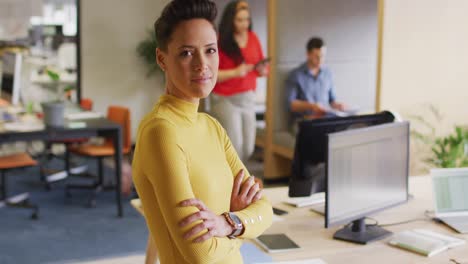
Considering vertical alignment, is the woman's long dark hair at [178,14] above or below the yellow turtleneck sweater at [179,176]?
above

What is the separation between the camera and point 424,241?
7.68 ft

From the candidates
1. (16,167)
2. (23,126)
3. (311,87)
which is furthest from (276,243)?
(311,87)

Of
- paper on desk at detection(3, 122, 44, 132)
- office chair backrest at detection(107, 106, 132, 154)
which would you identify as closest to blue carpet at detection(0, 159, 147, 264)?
office chair backrest at detection(107, 106, 132, 154)

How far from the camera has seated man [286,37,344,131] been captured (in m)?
5.84

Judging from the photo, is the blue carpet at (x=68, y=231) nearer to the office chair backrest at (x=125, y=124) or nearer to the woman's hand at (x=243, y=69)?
the office chair backrest at (x=125, y=124)

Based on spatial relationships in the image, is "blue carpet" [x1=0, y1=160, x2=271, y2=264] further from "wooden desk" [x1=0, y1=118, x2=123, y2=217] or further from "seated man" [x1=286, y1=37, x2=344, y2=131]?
"seated man" [x1=286, y1=37, x2=344, y2=131]

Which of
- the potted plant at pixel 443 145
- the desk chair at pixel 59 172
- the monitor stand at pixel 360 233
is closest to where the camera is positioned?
the monitor stand at pixel 360 233

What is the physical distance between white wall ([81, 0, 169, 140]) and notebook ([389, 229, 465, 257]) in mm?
5877

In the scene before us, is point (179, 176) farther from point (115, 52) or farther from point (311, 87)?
point (115, 52)

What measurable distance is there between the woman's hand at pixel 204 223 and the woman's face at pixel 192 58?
275 millimetres

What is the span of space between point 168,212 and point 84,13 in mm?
6645

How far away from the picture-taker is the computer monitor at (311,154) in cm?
263

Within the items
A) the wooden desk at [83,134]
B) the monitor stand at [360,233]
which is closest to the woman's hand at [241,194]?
the monitor stand at [360,233]

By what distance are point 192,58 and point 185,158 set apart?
9.8 inches
